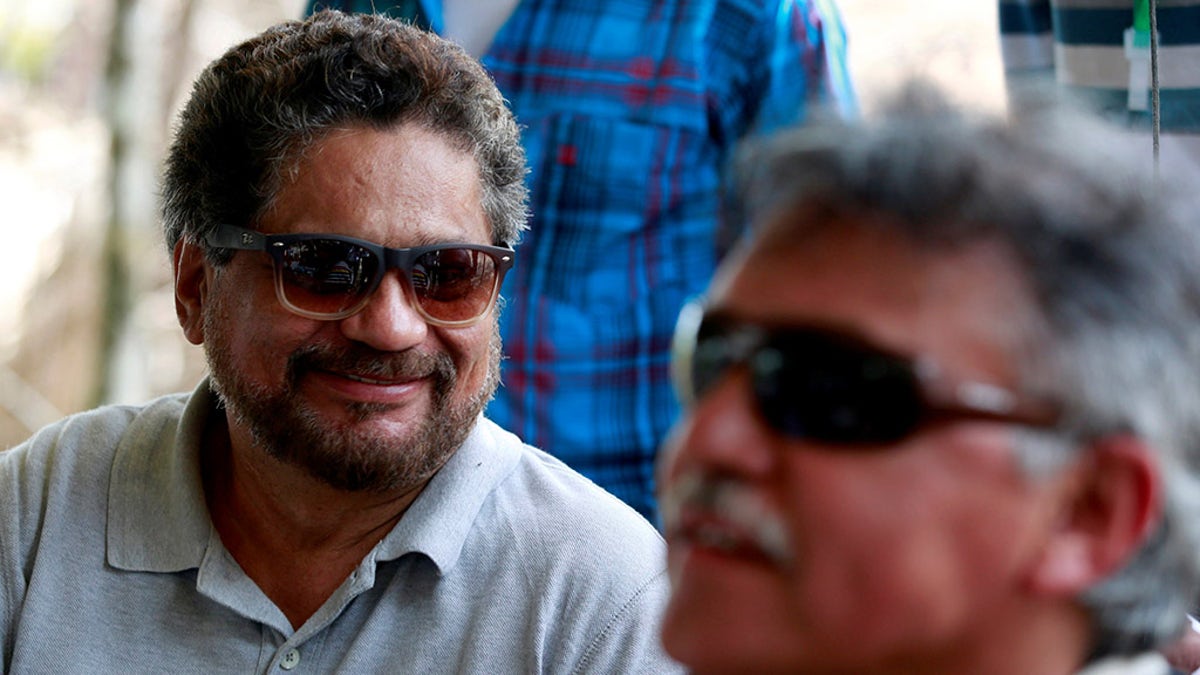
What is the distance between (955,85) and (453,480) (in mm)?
1039

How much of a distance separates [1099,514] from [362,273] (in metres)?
1.09

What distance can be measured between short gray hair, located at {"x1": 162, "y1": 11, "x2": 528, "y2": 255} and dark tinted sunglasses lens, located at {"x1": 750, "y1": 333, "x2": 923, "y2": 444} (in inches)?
39.3

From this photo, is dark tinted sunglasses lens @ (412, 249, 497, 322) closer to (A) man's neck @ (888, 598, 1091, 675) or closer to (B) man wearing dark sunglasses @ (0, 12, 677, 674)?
(B) man wearing dark sunglasses @ (0, 12, 677, 674)

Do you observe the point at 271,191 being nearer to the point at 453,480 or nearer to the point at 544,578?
the point at 453,480

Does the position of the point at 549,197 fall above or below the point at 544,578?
above

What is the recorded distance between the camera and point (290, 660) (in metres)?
1.90

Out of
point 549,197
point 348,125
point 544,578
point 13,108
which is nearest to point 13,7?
point 13,108

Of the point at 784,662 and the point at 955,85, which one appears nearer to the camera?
the point at 784,662

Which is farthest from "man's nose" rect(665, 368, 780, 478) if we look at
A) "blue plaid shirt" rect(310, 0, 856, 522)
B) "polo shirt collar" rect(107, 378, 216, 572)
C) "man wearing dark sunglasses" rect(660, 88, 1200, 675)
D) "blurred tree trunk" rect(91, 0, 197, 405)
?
"blurred tree trunk" rect(91, 0, 197, 405)

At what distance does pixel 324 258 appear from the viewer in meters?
1.91

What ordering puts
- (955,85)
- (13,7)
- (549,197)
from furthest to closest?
(13,7)
(549,197)
(955,85)

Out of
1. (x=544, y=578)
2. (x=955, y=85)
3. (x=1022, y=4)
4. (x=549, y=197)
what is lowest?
(x=544, y=578)

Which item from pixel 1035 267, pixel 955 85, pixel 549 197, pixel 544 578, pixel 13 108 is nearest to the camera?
pixel 1035 267

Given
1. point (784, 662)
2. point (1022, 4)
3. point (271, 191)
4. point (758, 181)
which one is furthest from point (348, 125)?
point (1022, 4)
